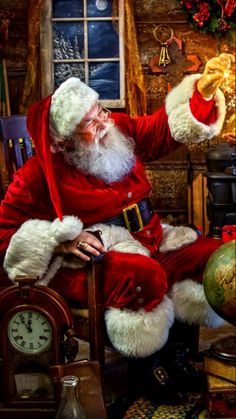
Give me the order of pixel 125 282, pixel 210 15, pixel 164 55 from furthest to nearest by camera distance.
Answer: pixel 164 55
pixel 210 15
pixel 125 282

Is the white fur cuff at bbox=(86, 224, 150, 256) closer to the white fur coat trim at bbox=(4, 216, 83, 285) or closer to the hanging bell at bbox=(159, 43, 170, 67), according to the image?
the white fur coat trim at bbox=(4, 216, 83, 285)

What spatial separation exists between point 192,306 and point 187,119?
0.82 m

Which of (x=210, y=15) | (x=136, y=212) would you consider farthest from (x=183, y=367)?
(x=210, y=15)

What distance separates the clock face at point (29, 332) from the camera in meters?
2.88

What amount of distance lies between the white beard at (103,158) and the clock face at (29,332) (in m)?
0.78

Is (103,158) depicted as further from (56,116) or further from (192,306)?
(192,306)

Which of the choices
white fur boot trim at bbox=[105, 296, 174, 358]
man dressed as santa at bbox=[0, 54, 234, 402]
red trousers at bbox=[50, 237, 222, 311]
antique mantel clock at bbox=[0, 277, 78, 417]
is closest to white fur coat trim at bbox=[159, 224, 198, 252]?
man dressed as santa at bbox=[0, 54, 234, 402]

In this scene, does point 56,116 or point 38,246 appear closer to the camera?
point 38,246

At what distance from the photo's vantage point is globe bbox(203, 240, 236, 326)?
246 cm

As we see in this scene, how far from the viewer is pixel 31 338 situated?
A: 290cm

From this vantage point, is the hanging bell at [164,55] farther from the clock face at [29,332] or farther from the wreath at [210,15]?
the clock face at [29,332]

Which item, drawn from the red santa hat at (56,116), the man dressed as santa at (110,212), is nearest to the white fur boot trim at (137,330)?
the man dressed as santa at (110,212)

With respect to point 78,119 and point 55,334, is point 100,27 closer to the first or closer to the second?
point 78,119

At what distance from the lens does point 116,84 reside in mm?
5973
